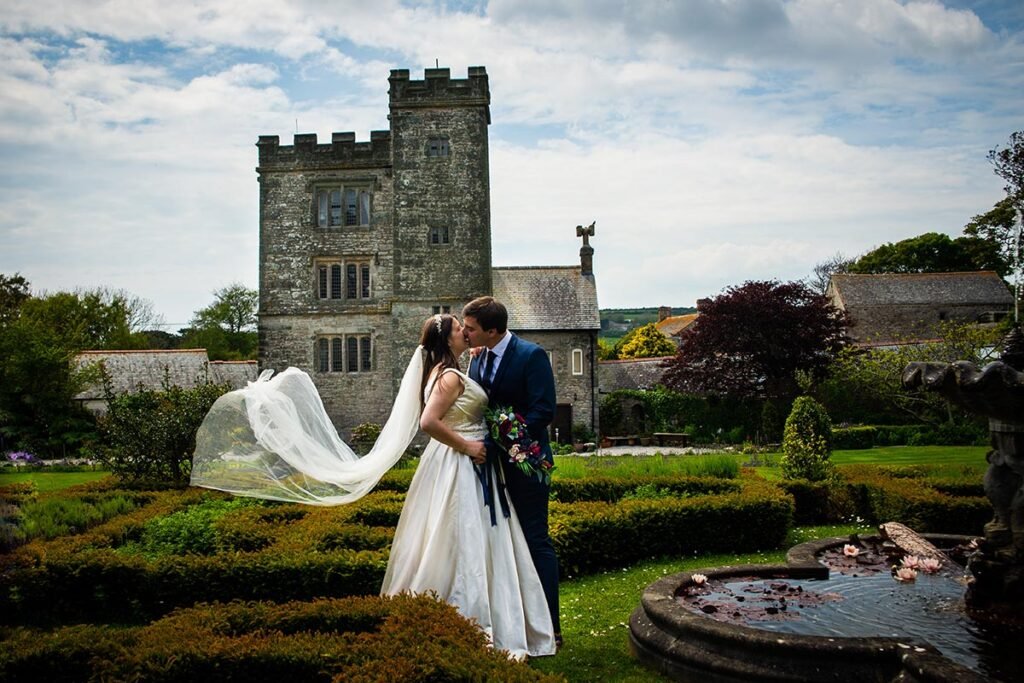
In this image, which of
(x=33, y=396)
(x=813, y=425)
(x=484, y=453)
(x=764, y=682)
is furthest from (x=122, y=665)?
(x=33, y=396)

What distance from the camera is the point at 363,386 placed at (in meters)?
32.9

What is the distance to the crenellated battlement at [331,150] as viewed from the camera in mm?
33250

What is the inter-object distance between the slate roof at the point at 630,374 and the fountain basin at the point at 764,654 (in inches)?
1456

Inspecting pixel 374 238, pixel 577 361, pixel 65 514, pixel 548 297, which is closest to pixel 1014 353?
pixel 65 514

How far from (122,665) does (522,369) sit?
321 cm

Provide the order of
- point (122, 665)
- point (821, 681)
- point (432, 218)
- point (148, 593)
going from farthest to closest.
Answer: point (432, 218) → point (148, 593) → point (821, 681) → point (122, 665)

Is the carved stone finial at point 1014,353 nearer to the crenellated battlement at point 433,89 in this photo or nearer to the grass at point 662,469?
the grass at point 662,469

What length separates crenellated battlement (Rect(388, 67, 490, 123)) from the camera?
32.3m

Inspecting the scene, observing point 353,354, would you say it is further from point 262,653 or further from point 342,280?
point 262,653

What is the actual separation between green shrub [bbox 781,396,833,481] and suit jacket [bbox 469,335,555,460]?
927 cm

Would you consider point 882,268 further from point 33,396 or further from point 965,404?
point 965,404

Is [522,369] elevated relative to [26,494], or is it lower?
elevated

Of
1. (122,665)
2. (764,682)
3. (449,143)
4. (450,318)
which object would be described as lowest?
(764,682)

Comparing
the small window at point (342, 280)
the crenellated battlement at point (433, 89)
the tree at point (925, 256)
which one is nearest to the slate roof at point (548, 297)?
the small window at point (342, 280)
